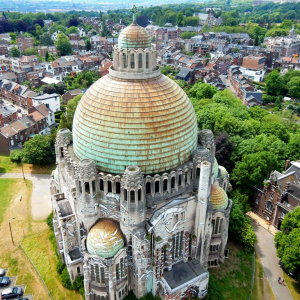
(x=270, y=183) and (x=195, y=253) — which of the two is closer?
(x=195, y=253)

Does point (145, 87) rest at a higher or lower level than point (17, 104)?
higher

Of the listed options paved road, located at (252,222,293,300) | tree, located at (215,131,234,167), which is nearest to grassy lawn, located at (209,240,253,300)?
paved road, located at (252,222,293,300)

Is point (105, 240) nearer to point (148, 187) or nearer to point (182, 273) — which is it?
point (148, 187)

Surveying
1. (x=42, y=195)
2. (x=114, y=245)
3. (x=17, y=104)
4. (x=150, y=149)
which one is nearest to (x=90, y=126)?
(x=150, y=149)

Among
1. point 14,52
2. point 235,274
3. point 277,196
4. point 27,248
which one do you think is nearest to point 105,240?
point 27,248

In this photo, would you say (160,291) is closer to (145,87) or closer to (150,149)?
(150,149)

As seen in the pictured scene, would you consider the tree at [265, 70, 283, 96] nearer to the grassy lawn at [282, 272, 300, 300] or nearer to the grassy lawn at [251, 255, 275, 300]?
the grassy lawn at [282, 272, 300, 300]

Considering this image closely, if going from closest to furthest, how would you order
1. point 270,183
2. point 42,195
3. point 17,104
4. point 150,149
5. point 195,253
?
point 150,149
point 195,253
point 270,183
point 42,195
point 17,104
